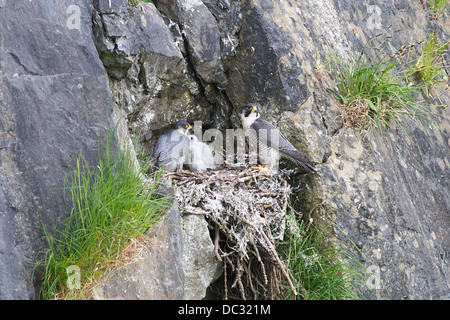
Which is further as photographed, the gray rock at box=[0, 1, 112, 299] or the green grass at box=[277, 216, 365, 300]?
the green grass at box=[277, 216, 365, 300]

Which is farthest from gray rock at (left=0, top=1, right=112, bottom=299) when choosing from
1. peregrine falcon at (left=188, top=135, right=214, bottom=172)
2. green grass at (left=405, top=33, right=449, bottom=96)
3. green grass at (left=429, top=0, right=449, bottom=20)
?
green grass at (left=429, top=0, right=449, bottom=20)

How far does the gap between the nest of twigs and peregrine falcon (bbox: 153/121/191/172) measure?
0.24m

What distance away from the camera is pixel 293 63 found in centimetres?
520

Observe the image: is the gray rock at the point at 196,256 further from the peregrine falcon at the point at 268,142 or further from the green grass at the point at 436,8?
the green grass at the point at 436,8

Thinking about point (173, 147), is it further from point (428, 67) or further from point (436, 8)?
point (436, 8)

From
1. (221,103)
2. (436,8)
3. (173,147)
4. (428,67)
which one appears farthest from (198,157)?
(436,8)

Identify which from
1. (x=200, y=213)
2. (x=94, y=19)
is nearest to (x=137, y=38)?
(x=94, y=19)

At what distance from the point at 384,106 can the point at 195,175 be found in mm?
2282

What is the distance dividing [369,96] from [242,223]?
7.13 ft

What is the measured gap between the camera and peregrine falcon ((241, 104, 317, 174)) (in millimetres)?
4848

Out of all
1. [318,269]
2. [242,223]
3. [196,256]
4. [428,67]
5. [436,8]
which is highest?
[436,8]

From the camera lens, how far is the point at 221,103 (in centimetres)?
559

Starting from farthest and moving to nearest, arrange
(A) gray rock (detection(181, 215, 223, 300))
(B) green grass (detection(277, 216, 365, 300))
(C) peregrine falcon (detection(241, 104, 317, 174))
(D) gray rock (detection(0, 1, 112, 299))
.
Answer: (C) peregrine falcon (detection(241, 104, 317, 174)) → (B) green grass (detection(277, 216, 365, 300)) → (A) gray rock (detection(181, 215, 223, 300)) → (D) gray rock (detection(0, 1, 112, 299))

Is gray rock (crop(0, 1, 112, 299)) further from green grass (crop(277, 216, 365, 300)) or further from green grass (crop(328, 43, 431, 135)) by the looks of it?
green grass (crop(328, 43, 431, 135))
